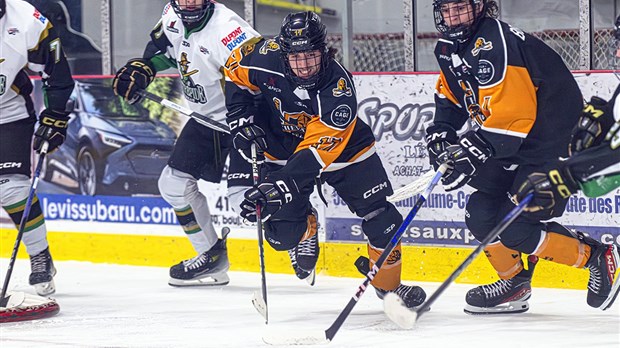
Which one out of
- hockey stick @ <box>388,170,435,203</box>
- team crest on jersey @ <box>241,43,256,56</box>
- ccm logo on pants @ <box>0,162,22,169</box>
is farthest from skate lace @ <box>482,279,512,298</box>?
ccm logo on pants @ <box>0,162,22,169</box>

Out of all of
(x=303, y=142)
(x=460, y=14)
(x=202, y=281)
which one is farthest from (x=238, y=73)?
(x=202, y=281)

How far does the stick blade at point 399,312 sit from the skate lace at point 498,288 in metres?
0.75

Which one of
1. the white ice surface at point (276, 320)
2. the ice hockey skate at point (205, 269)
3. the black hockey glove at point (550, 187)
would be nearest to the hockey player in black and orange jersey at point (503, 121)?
the white ice surface at point (276, 320)

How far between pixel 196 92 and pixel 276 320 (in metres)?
1.24

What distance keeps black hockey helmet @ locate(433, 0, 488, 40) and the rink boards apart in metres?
1.00

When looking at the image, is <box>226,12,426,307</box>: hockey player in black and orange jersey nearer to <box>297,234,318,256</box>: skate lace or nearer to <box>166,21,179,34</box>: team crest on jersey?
<box>297,234,318,256</box>: skate lace

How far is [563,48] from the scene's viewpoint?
17.8 feet

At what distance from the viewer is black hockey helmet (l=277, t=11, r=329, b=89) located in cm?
446

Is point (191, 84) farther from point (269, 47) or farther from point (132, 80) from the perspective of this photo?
point (269, 47)

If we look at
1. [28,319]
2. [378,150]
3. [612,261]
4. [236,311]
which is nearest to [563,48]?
[378,150]

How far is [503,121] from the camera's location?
412cm

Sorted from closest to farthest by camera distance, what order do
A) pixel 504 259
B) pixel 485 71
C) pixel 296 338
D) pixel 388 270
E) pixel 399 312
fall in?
pixel 399 312 < pixel 296 338 < pixel 485 71 < pixel 504 259 < pixel 388 270

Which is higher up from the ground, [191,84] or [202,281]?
[191,84]

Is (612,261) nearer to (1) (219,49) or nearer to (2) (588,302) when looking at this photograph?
(2) (588,302)
